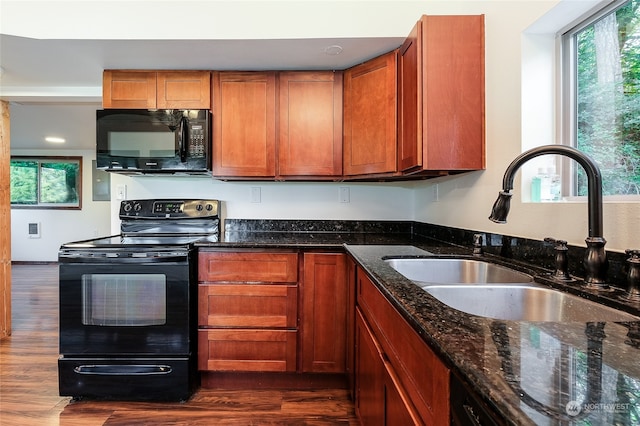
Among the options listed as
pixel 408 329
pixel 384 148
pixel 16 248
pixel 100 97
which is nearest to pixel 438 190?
pixel 384 148

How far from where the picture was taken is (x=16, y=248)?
601 centimetres

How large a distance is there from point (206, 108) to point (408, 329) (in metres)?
1.98

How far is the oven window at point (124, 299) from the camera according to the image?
6.06 feet

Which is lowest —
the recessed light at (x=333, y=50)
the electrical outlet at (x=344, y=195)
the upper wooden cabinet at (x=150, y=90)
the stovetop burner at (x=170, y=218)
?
the stovetop burner at (x=170, y=218)

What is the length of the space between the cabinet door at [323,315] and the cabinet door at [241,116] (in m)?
0.86

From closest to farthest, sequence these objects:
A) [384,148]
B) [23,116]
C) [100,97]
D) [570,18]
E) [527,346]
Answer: [527,346]
[570,18]
[384,148]
[100,97]
[23,116]

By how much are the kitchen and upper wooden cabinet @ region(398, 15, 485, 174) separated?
2.2 inches

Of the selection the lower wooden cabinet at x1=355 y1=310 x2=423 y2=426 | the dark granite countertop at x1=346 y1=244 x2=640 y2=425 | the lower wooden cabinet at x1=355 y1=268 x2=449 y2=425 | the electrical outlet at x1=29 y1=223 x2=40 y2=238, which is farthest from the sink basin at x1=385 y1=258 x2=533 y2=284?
the electrical outlet at x1=29 y1=223 x2=40 y2=238

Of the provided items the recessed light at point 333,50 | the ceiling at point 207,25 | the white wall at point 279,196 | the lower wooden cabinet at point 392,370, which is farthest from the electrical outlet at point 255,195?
the lower wooden cabinet at point 392,370

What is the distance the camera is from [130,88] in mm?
2211

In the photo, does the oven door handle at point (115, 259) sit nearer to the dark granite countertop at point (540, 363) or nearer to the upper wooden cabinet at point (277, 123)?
the upper wooden cabinet at point (277, 123)

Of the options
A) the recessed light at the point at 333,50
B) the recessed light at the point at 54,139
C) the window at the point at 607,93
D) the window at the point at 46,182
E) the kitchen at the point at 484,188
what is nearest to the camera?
the window at the point at 607,93

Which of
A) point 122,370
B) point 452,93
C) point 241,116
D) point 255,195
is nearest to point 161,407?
point 122,370

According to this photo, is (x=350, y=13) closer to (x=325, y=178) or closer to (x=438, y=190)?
(x=325, y=178)
